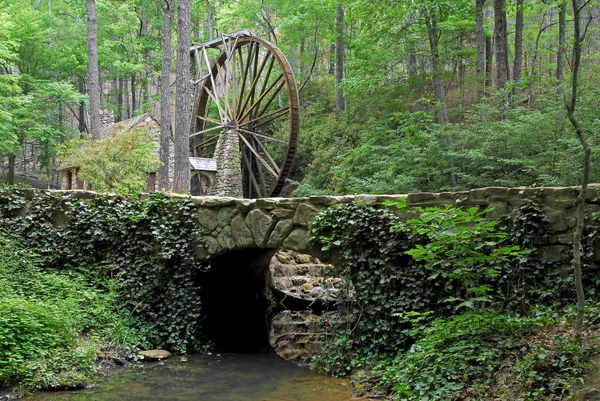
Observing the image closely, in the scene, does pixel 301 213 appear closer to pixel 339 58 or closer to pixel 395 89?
pixel 395 89

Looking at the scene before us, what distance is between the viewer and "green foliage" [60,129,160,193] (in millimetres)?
11383

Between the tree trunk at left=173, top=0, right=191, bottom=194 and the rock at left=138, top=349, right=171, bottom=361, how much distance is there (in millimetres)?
6592

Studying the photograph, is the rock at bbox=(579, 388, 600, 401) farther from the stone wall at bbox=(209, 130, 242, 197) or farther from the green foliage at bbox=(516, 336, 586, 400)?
the stone wall at bbox=(209, 130, 242, 197)

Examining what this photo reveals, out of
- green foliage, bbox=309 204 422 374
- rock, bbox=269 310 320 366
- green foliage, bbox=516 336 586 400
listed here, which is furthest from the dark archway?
Answer: green foliage, bbox=516 336 586 400

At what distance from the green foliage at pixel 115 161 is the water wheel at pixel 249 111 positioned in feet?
16.1

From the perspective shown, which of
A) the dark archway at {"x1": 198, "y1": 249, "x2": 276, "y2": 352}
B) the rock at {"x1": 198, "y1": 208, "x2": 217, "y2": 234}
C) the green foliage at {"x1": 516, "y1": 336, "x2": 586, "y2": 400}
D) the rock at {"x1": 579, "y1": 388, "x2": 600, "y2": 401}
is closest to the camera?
the rock at {"x1": 579, "y1": 388, "x2": 600, "y2": 401}

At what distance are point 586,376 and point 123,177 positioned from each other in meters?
9.93

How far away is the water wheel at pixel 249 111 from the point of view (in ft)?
53.2

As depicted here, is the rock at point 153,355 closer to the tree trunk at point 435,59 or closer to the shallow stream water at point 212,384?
the shallow stream water at point 212,384

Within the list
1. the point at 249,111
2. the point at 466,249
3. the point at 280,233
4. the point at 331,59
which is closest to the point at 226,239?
the point at 280,233

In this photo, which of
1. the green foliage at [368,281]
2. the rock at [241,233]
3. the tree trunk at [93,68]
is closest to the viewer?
the green foliage at [368,281]

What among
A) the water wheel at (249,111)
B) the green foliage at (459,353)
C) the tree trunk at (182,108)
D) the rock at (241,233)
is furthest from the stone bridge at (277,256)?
the water wheel at (249,111)

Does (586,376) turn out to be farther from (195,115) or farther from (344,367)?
(195,115)

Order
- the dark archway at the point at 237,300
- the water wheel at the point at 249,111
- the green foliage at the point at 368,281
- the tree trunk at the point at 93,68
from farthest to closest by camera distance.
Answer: the water wheel at the point at 249,111 < the tree trunk at the point at 93,68 < the dark archway at the point at 237,300 < the green foliage at the point at 368,281
